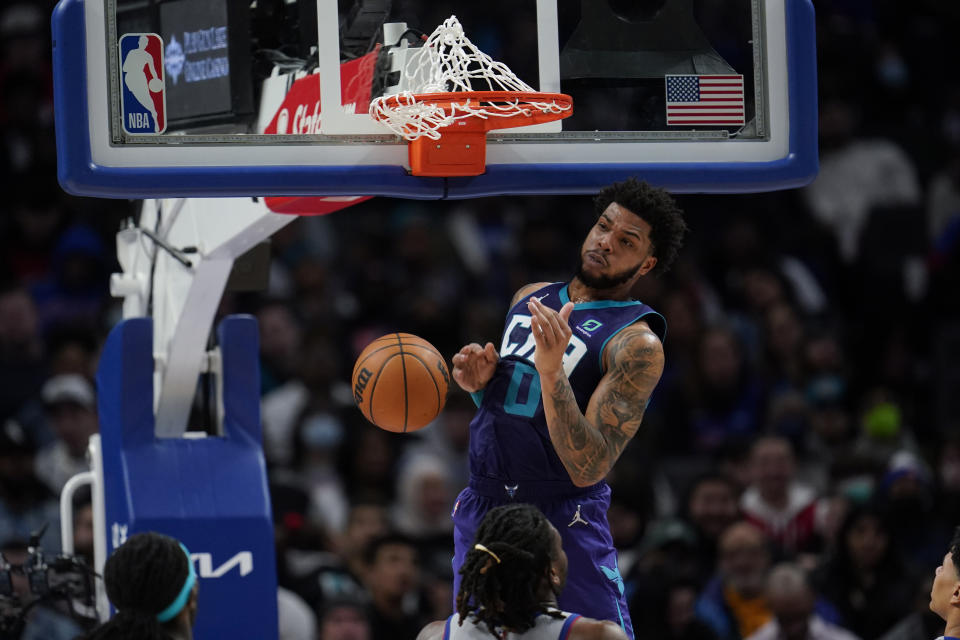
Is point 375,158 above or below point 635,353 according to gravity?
above

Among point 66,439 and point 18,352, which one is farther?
point 18,352

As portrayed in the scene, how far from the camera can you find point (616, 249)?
4.93m

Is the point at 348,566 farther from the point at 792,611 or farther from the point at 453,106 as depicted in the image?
the point at 453,106

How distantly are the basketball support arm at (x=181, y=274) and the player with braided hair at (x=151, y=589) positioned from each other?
56.0 inches

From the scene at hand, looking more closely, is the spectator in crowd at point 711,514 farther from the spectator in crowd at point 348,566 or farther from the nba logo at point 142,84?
the nba logo at point 142,84

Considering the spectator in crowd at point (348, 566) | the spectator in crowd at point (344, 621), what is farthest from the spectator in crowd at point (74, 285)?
the spectator in crowd at point (344, 621)

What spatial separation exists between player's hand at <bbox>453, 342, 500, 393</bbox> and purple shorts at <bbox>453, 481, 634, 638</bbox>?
33 cm

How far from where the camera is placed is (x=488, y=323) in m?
9.85

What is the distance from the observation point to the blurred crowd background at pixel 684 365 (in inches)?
305

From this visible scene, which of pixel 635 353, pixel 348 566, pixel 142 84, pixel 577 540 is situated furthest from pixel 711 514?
pixel 142 84

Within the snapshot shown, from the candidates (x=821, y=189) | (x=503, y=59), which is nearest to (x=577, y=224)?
(x=821, y=189)

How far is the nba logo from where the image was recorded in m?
4.65

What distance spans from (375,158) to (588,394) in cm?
101

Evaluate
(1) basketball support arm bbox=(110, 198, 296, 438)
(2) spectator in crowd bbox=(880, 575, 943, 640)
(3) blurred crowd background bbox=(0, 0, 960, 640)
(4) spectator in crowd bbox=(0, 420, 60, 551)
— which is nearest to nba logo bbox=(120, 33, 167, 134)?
(1) basketball support arm bbox=(110, 198, 296, 438)
